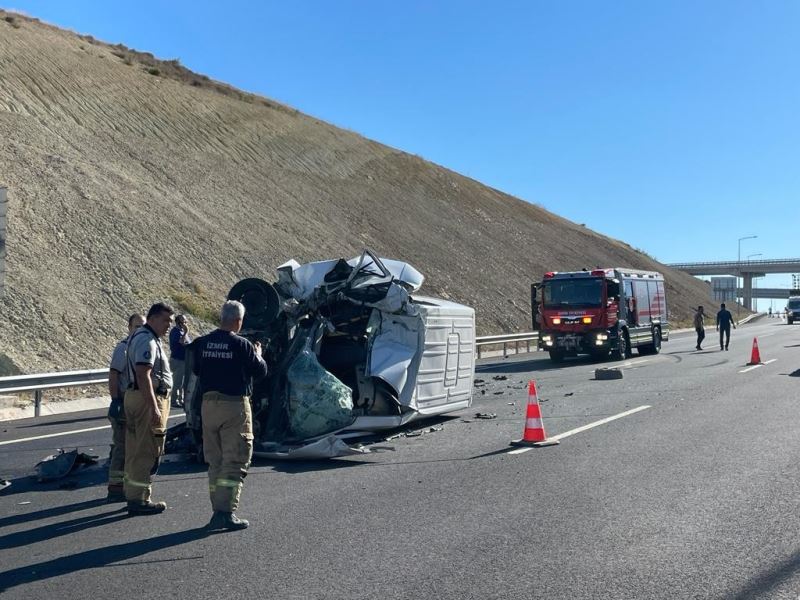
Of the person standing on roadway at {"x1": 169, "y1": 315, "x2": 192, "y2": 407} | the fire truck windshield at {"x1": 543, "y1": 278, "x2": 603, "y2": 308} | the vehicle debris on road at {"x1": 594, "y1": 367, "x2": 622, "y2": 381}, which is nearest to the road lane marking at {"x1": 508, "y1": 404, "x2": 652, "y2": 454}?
the vehicle debris on road at {"x1": 594, "y1": 367, "x2": 622, "y2": 381}

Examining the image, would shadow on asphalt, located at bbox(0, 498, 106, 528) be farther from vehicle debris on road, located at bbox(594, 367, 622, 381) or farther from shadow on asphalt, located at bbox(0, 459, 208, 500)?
vehicle debris on road, located at bbox(594, 367, 622, 381)

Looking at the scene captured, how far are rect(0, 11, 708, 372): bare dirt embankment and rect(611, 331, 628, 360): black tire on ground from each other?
11675 mm

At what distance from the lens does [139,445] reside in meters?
6.68

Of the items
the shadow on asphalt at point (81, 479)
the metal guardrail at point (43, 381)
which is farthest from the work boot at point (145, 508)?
the metal guardrail at point (43, 381)

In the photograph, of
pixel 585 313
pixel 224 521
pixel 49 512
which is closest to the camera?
pixel 224 521

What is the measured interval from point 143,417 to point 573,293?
733 inches

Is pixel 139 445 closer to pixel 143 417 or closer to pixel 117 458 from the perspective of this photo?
pixel 143 417

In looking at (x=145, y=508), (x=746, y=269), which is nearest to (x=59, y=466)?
(x=145, y=508)

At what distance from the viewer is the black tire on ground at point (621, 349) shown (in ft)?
78.7

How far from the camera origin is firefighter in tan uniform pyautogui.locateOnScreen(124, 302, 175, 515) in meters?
6.59

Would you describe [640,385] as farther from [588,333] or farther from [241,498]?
[241,498]

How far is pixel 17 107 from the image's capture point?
31.8 meters

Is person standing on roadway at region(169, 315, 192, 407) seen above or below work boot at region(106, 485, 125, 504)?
above

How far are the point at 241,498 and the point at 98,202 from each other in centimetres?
2184
